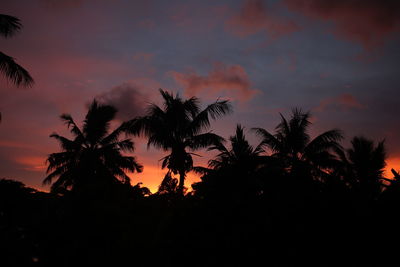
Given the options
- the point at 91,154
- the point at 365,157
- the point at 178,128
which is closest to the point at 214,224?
the point at 178,128

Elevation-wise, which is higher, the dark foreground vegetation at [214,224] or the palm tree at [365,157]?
the palm tree at [365,157]

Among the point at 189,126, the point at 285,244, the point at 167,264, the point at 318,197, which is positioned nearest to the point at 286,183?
the point at 318,197

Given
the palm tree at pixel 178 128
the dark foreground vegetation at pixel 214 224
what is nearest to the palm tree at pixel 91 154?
the palm tree at pixel 178 128

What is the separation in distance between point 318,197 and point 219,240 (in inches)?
73.1

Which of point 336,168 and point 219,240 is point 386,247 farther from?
point 336,168

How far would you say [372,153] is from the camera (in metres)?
26.1

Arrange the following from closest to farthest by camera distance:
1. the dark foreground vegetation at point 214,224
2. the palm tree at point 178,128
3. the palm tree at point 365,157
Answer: the dark foreground vegetation at point 214,224 < the palm tree at point 178,128 < the palm tree at point 365,157

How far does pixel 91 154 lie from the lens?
2017cm

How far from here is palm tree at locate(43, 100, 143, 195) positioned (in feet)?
64.7

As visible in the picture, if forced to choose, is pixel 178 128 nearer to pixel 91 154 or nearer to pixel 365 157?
pixel 91 154

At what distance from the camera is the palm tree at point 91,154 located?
1973 centimetres

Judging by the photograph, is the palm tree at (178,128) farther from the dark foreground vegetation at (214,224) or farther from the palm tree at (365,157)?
the palm tree at (365,157)

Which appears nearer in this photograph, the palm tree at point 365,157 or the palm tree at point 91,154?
the palm tree at point 91,154

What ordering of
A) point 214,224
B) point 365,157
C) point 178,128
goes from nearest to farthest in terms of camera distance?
point 214,224 < point 178,128 < point 365,157
